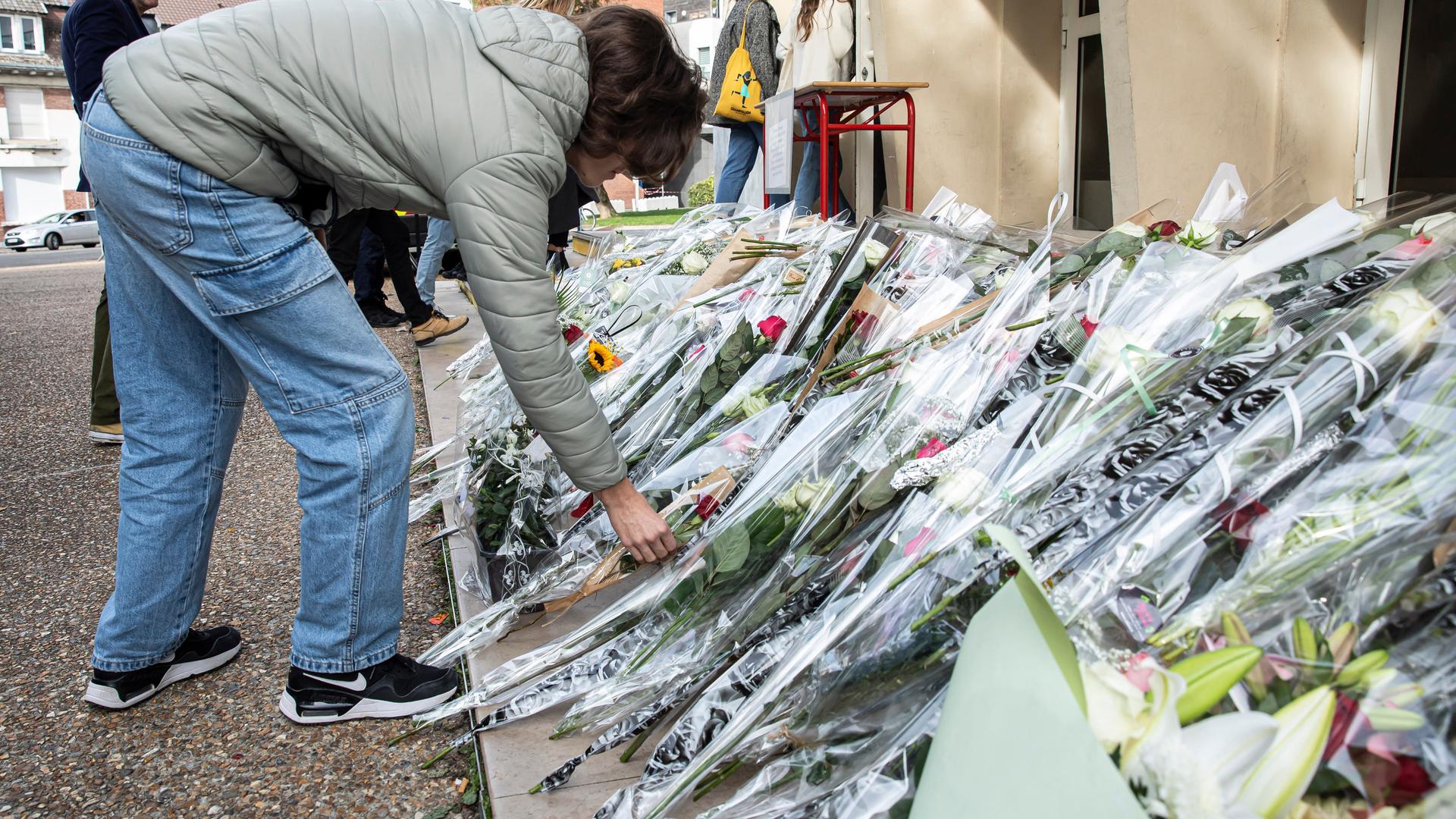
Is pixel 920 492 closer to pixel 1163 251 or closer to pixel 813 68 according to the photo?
pixel 1163 251

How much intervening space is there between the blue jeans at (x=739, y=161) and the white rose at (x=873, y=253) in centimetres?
410

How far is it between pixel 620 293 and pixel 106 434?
2.28m

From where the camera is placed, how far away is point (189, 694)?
211 cm

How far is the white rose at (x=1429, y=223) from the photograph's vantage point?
171cm

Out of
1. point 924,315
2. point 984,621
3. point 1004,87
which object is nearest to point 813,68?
point 1004,87

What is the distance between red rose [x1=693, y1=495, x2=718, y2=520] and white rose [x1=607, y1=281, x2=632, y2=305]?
1754 millimetres

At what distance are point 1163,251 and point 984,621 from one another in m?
1.10

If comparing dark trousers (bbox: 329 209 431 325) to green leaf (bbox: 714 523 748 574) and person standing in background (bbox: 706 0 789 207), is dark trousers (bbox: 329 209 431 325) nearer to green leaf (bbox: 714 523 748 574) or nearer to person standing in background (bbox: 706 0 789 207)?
person standing in background (bbox: 706 0 789 207)

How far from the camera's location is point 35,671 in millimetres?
2213

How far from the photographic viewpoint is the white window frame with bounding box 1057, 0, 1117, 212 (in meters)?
6.10

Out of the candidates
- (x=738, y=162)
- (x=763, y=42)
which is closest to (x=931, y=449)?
(x=738, y=162)

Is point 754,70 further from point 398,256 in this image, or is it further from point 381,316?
point 381,316

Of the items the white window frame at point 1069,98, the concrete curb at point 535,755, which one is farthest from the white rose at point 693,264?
the white window frame at point 1069,98

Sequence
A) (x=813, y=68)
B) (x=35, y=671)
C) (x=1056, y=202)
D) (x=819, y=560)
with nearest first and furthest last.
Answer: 1. (x=819, y=560)
2. (x=1056, y=202)
3. (x=35, y=671)
4. (x=813, y=68)
